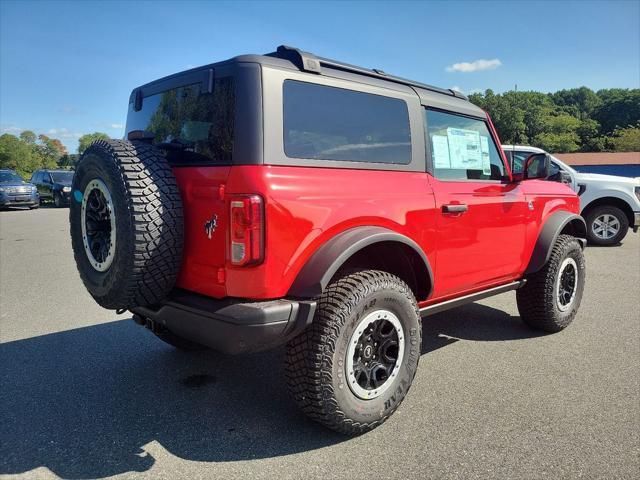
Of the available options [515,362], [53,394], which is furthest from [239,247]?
[515,362]

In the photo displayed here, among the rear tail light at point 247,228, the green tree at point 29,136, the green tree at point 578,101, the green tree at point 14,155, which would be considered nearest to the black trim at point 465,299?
the rear tail light at point 247,228

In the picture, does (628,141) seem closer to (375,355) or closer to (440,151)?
(440,151)

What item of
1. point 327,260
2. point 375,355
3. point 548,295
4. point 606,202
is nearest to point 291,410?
point 375,355

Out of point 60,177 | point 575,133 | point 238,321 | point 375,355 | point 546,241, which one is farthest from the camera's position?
point 575,133

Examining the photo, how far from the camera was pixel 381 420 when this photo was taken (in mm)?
2639

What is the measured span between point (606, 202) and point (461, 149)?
7.43m

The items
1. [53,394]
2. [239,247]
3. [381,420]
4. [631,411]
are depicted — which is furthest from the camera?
[53,394]

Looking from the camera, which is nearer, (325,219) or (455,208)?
(325,219)

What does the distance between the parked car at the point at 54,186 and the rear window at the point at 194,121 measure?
20.3m

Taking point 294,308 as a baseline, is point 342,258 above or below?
above

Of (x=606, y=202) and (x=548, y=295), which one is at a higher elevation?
(x=606, y=202)

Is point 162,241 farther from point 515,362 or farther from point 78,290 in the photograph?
point 78,290

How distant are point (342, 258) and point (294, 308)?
14.2 inches

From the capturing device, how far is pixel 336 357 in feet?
7.93
